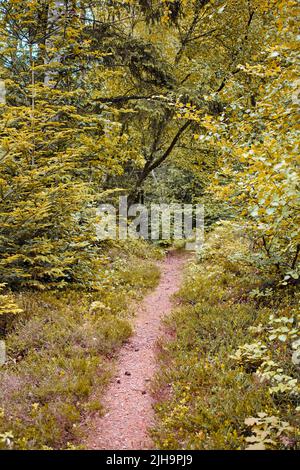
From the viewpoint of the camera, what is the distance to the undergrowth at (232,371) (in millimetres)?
4324

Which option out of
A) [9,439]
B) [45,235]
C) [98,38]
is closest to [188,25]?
[98,38]

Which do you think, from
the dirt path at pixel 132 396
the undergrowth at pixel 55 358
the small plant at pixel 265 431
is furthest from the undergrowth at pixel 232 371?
the undergrowth at pixel 55 358

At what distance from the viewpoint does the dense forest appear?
4.60m

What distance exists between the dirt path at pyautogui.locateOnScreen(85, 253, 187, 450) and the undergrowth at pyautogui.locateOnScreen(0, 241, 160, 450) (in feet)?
0.75

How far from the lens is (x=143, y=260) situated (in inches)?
569

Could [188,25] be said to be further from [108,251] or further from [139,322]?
[139,322]

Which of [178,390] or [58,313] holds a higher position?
[58,313]

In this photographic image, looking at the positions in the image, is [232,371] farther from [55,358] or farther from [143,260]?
[143,260]

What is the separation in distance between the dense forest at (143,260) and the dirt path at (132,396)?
0.44 ft

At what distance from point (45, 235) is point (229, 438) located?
228 inches

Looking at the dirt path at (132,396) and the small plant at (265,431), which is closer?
the small plant at (265,431)

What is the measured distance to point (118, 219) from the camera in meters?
17.9

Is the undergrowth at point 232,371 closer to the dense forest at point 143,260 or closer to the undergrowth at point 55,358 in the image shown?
the dense forest at point 143,260

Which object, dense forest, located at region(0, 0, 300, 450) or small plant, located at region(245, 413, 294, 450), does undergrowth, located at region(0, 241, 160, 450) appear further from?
small plant, located at region(245, 413, 294, 450)
